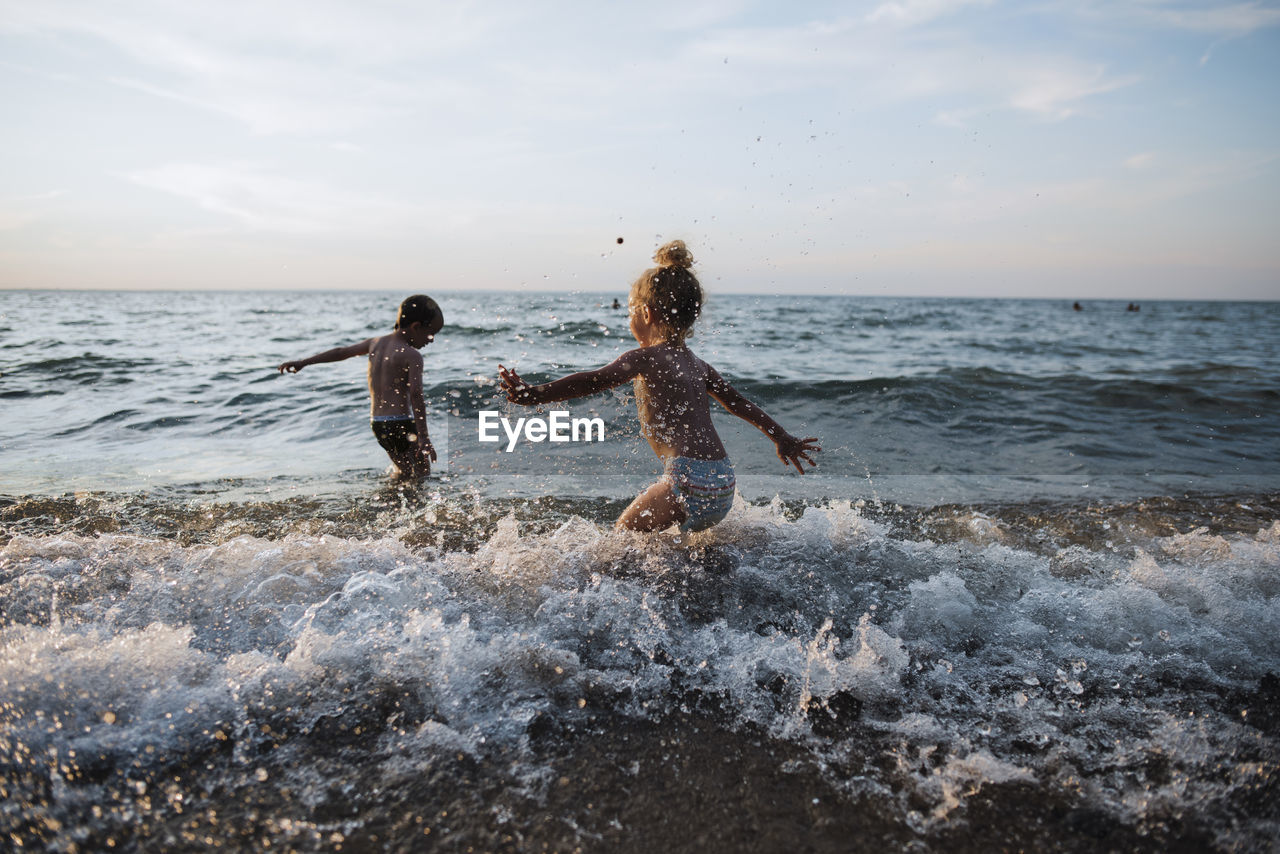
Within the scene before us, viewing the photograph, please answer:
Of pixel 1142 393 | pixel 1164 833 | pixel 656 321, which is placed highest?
pixel 656 321

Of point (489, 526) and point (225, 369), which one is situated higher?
point (225, 369)

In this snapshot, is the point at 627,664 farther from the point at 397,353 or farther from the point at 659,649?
the point at 397,353

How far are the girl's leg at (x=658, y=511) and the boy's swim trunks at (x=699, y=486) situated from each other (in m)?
0.04

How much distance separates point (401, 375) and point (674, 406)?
10.1 feet

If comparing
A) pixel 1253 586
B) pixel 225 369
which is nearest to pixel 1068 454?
pixel 1253 586

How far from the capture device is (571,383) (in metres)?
3.46

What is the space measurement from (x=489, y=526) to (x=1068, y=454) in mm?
6473

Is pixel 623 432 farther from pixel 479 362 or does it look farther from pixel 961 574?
pixel 479 362

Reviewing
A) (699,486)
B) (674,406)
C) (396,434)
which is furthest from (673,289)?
(396,434)

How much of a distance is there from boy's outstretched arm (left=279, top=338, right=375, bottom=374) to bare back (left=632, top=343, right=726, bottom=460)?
3.05 meters

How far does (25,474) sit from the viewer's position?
601 centimetres

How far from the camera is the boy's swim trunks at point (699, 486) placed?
154 inches

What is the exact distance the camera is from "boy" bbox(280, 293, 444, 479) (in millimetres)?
5910

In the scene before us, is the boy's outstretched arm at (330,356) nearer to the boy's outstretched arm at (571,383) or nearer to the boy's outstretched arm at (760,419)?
the boy's outstretched arm at (571,383)
